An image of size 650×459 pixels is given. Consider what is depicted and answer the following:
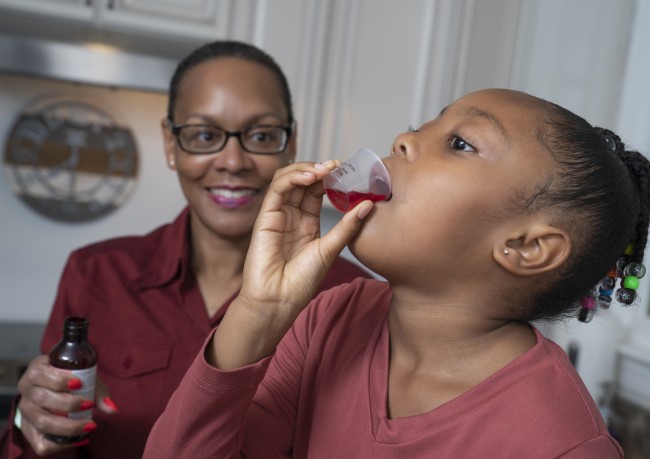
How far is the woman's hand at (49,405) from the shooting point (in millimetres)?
1050

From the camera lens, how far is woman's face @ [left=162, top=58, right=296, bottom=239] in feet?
4.66

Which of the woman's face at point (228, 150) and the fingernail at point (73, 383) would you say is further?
the woman's face at point (228, 150)

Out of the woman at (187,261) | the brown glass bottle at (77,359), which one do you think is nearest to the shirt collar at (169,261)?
the woman at (187,261)

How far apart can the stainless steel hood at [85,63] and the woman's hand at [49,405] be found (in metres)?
1.05

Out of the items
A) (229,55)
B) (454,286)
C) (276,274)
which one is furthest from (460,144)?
(229,55)

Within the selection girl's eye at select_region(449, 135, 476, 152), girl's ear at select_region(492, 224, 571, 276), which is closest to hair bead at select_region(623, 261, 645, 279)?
girl's ear at select_region(492, 224, 571, 276)

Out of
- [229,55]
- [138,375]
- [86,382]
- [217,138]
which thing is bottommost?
[138,375]

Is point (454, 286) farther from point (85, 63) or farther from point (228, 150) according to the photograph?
point (85, 63)

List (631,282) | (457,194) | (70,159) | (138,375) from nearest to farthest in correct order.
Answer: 1. (457,194)
2. (631,282)
3. (138,375)
4. (70,159)

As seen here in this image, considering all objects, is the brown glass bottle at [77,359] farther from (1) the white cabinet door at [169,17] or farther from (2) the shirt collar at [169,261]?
(1) the white cabinet door at [169,17]

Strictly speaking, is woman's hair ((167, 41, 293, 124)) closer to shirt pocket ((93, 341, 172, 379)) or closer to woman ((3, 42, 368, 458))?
woman ((3, 42, 368, 458))

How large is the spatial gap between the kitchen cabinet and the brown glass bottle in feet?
3.80

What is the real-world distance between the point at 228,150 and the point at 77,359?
1.68 ft

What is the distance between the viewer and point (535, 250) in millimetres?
854
